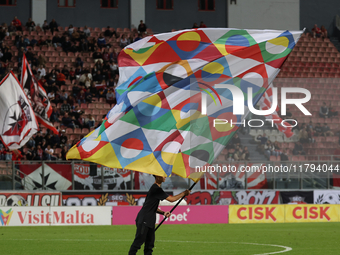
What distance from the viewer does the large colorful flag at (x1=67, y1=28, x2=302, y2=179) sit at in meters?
12.1

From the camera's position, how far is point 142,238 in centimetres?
1076

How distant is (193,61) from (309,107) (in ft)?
73.2

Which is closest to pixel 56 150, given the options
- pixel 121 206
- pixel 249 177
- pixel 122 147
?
pixel 121 206

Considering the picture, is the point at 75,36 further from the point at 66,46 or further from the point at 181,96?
the point at 181,96

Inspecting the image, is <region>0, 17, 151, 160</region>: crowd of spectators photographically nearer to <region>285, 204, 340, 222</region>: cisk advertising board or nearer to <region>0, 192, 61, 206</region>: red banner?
<region>0, 192, 61, 206</region>: red banner

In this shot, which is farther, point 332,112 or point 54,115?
point 332,112

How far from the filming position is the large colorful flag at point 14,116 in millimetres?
22141

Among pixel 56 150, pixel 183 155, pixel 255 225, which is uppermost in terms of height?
pixel 183 155

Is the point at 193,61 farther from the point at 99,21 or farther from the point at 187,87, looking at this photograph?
the point at 99,21

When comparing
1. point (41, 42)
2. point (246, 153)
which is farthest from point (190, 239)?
point (41, 42)

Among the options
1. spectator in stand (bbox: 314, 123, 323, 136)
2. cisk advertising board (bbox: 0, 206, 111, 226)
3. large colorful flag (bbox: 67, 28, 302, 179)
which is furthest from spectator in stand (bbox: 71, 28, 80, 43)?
large colorful flag (bbox: 67, 28, 302, 179)

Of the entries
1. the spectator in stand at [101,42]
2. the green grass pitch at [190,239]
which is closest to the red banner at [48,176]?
the green grass pitch at [190,239]

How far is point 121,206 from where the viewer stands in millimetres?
23781

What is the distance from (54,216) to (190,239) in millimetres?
7410
